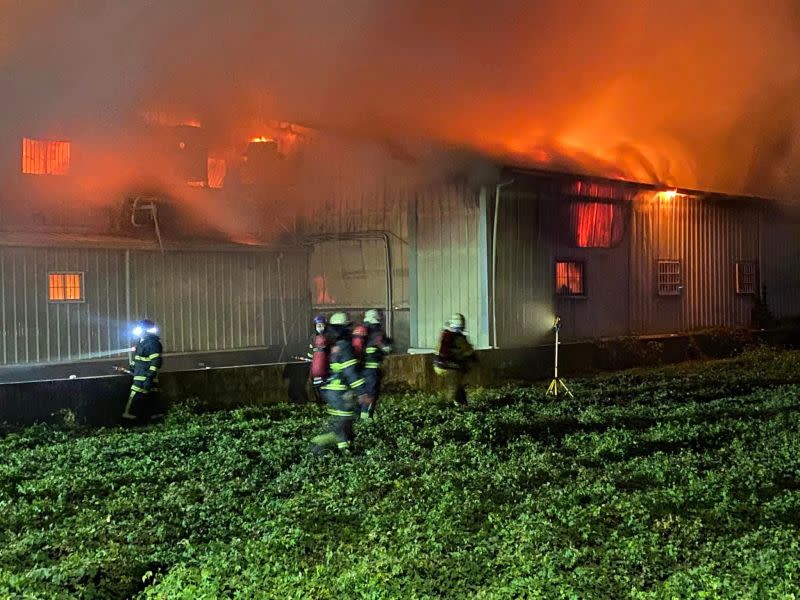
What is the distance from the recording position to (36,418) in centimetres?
991

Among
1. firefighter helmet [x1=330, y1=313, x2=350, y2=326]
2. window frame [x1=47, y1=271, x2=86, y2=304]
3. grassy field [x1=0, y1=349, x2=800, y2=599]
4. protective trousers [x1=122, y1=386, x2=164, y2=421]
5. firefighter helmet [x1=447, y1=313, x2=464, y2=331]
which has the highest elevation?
window frame [x1=47, y1=271, x2=86, y2=304]

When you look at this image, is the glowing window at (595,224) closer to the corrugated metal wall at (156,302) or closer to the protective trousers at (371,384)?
the corrugated metal wall at (156,302)

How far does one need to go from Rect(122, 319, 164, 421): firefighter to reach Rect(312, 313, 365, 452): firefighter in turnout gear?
284cm

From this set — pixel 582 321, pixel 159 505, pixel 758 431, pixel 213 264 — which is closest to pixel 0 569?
pixel 159 505

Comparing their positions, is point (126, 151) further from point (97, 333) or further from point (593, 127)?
point (593, 127)

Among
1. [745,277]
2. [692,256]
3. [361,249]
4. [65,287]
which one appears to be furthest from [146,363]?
[745,277]

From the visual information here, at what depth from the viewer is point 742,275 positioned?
21.2 metres

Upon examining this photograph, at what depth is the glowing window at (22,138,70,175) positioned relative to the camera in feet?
55.1

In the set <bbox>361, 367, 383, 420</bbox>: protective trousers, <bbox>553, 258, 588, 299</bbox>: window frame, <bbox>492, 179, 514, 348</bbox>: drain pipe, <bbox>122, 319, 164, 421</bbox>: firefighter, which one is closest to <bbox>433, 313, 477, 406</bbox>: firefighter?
<bbox>361, 367, 383, 420</bbox>: protective trousers

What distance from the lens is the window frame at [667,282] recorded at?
18875 mm

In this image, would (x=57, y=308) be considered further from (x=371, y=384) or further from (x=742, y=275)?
(x=742, y=275)

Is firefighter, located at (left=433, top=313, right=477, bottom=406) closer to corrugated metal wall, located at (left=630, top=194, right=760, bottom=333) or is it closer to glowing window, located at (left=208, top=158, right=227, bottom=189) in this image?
corrugated metal wall, located at (left=630, top=194, right=760, bottom=333)

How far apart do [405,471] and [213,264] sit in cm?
1052

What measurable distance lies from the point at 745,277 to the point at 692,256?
2.47m
